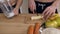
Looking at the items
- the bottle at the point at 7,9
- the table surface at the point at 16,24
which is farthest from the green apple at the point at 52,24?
the bottle at the point at 7,9

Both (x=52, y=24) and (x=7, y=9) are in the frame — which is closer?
(x=52, y=24)

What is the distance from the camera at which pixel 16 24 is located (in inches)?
44.7

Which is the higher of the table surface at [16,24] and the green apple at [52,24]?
the green apple at [52,24]

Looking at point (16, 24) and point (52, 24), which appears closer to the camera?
point (52, 24)

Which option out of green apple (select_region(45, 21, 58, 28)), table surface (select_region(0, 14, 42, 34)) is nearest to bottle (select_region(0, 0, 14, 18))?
table surface (select_region(0, 14, 42, 34))

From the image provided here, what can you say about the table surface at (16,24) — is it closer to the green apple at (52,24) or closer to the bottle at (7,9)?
the bottle at (7,9)

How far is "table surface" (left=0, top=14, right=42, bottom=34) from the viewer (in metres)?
1.07

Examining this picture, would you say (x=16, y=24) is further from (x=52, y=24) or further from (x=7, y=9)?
(x=52, y=24)

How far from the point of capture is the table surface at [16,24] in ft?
3.50

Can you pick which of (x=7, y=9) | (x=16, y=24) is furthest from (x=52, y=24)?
(x=7, y=9)

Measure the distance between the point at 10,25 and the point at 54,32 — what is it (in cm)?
41

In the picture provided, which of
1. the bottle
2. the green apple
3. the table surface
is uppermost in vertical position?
the bottle

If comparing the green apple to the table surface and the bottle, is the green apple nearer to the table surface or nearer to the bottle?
the table surface

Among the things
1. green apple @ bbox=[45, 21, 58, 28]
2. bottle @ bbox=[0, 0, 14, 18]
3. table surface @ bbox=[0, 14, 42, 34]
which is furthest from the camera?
bottle @ bbox=[0, 0, 14, 18]
